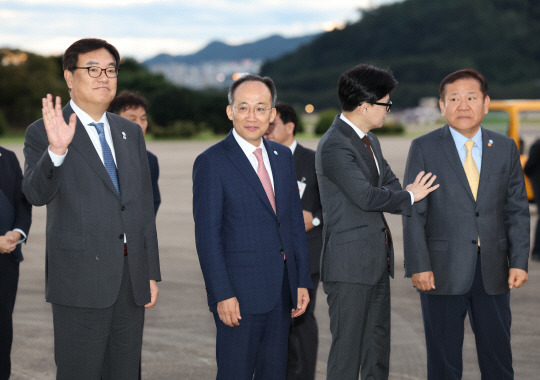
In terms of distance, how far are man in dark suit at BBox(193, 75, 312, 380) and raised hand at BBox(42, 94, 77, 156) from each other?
707 millimetres

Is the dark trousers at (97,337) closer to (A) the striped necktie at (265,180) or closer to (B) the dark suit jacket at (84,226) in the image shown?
(B) the dark suit jacket at (84,226)

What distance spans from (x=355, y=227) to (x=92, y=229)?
1.43 m

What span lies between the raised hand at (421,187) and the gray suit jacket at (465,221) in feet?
0.58

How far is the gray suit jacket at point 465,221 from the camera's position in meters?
4.16

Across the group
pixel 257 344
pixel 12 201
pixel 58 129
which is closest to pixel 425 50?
pixel 12 201

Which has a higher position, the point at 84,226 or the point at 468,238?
the point at 84,226

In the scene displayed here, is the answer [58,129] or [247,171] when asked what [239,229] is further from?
[58,129]

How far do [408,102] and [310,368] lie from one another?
396 ft

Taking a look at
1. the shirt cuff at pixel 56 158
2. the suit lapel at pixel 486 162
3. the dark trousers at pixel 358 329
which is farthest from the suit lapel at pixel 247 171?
the suit lapel at pixel 486 162

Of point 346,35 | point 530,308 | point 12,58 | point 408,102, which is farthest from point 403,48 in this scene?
point 530,308

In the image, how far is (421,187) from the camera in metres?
4.02

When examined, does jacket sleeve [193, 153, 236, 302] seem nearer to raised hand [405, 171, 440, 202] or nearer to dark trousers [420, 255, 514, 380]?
raised hand [405, 171, 440, 202]

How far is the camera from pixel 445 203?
420 centimetres

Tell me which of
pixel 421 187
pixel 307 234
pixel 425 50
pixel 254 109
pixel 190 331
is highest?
pixel 425 50
